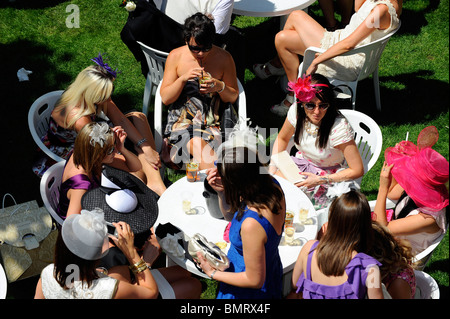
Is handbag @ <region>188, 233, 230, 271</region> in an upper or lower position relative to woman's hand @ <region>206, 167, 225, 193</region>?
lower

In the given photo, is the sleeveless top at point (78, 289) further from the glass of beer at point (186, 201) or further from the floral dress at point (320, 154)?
the floral dress at point (320, 154)

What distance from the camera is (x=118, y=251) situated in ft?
10.7

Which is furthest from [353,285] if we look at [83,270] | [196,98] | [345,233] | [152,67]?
[152,67]

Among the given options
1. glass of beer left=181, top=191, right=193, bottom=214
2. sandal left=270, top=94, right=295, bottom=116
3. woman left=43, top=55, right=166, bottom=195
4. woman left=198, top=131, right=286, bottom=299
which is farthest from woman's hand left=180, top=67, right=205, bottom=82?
sandal left=270, top=94, right=295, bottom=116

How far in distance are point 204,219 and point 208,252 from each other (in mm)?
518

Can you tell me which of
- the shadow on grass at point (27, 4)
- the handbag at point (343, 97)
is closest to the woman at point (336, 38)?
the handbag at point (343, 97)

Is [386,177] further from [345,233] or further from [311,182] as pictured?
[345,233]

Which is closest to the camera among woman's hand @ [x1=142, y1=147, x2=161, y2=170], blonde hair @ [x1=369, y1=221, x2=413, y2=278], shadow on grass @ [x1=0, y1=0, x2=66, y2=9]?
blonde hair @ [x1=369, y1=221, x2=413, y2=278]

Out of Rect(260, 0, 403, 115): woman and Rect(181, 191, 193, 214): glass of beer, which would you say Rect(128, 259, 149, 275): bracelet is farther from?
Rect(260, 0, 403, 115): woman

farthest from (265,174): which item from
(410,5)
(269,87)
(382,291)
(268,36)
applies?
(410,5)

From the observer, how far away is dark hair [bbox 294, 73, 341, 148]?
3811mm

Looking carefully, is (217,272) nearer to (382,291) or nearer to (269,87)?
(382,291)

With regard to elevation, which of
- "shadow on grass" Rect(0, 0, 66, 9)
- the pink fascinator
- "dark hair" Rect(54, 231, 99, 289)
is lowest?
"shadow on grass" Rect(0, 0, 66, 9)

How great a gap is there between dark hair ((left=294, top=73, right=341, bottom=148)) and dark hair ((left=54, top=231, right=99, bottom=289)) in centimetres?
190
